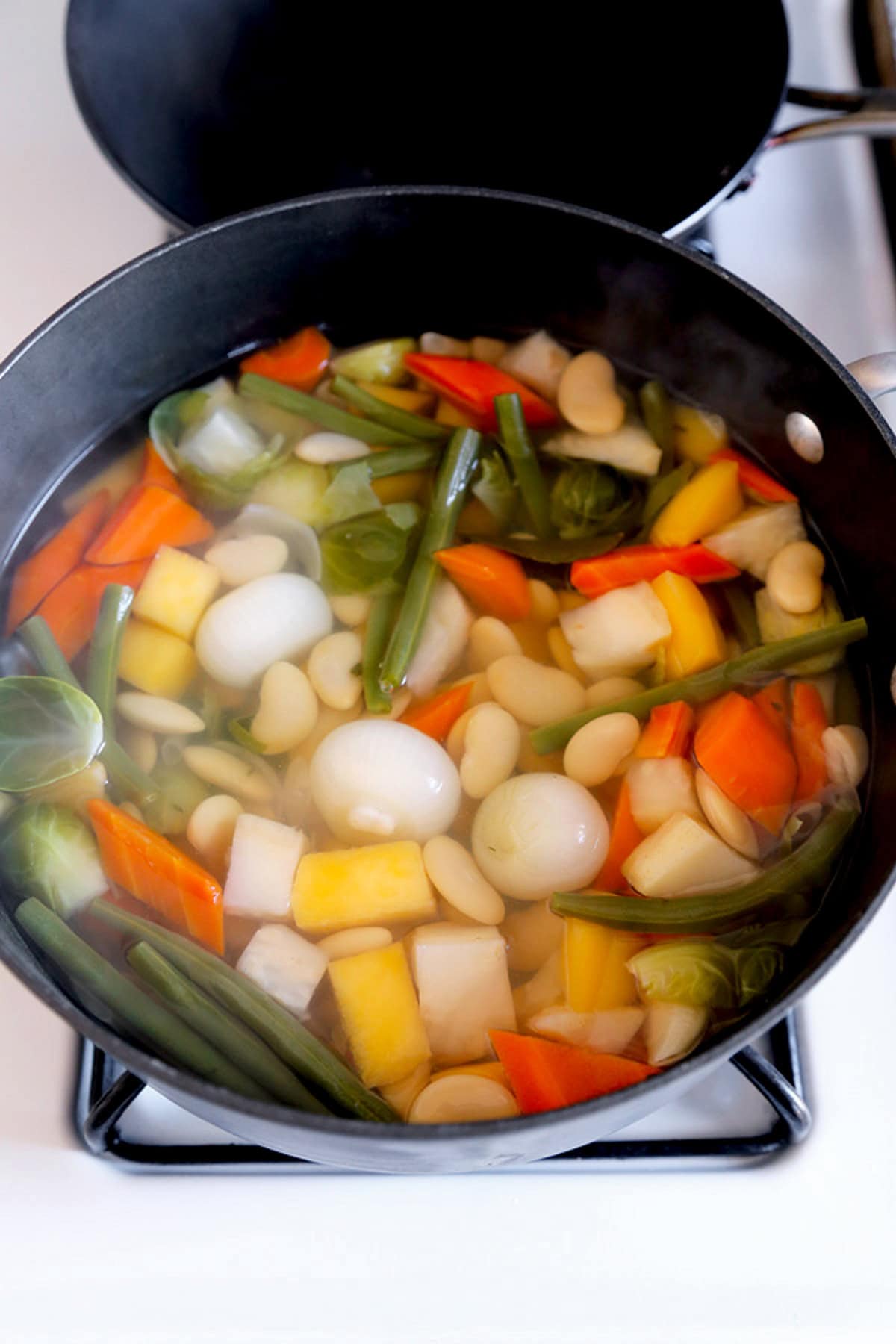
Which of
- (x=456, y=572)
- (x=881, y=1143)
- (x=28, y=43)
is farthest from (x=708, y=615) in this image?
(x=28, y=43)

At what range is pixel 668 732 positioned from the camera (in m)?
0.89

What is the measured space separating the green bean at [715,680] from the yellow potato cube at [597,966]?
15 cm

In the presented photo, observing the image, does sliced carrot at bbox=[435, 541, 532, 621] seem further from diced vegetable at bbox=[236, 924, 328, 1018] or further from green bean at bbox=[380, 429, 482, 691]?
diced vegetable at bbox=[236, 924, 328, 1018]

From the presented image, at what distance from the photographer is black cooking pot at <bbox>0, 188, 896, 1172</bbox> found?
0.89 meters

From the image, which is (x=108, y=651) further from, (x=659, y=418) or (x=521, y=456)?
(x=659, y=418)

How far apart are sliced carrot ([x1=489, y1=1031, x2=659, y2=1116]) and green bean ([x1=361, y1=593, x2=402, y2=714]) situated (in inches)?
10.9

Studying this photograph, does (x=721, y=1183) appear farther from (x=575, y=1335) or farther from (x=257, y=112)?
(x=257, y=112)

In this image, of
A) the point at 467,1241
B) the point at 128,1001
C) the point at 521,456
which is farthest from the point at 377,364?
the point at 467,1241

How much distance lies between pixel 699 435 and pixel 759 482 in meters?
0.08

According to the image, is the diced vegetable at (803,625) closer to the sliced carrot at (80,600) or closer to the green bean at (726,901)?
the green bean at (726,901)

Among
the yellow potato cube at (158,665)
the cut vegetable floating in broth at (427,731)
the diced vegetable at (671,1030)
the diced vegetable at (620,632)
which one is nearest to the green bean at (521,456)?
the cut vegetable floating in broth at (427,731)

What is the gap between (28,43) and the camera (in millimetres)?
1315

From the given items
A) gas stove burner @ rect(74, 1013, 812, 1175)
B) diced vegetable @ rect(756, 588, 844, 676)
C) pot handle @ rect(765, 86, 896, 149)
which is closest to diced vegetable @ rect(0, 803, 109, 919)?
gas stove burner @ rect(74, 1013, 812, 1175)

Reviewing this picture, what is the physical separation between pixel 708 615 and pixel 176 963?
0.49 m
